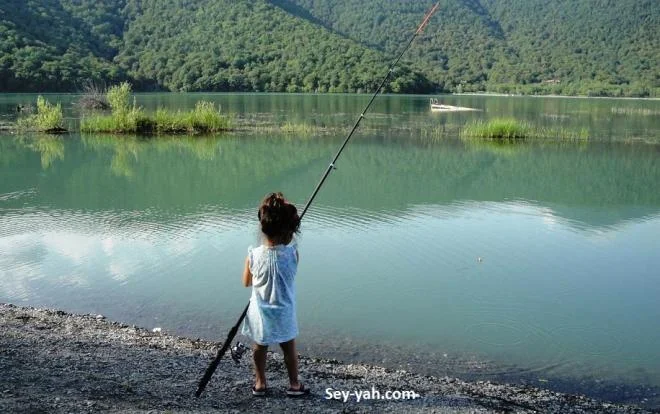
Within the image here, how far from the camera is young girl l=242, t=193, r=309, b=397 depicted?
402 centimetres

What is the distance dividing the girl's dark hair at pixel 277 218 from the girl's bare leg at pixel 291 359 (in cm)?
75

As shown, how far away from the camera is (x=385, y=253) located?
10.1 metres

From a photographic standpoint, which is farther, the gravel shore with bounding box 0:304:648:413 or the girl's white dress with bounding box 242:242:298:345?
the gravel shore with bounding box 0:304:648:413

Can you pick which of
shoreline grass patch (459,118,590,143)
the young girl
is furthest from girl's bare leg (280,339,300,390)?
shoreline grass patch (459,118,590,143)

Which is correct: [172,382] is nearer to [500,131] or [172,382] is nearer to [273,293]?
[273,293]

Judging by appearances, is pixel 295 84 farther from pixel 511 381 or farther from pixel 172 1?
pixel 511 381

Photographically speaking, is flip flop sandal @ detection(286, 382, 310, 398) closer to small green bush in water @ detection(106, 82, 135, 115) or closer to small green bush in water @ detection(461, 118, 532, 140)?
small green bush in water @ detection(106, 82, 135, 115)

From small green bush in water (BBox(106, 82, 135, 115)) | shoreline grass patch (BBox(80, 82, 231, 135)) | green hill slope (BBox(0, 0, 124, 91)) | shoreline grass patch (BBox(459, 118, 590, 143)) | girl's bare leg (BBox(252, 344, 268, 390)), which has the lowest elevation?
girl's bare leg (BBox(252, 344, 268, 390))

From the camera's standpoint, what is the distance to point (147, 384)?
459cm

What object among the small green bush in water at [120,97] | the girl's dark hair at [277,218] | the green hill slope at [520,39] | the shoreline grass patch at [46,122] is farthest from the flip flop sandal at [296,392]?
the green hill slope at [520,39]

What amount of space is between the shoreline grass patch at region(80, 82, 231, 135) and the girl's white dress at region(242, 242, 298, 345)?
26.0 metres

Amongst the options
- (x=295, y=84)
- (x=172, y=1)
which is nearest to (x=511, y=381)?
(x=295, y=84)

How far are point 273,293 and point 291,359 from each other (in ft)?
1.81

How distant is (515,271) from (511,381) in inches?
152
